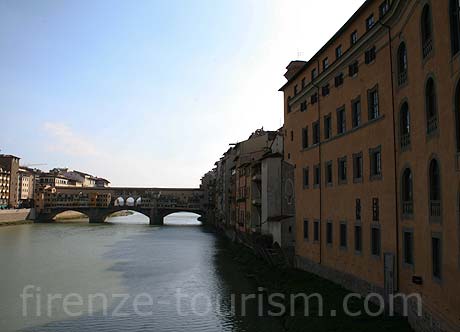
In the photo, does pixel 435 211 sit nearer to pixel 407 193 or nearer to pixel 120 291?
pixel 407 193

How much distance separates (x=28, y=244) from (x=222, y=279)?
112 feet

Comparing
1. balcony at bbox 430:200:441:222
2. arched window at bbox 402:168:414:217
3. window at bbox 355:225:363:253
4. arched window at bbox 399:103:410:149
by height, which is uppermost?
arched window at bbox 399:103:410:149

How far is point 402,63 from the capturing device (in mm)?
17125

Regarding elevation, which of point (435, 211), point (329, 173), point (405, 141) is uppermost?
point (405, 141)

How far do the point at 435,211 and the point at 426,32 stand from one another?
554 cm

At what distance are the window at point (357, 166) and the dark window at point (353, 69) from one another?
3998 millimetres

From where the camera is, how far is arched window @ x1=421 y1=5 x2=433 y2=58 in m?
13.4

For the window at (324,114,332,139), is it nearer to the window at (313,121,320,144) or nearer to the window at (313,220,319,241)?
the window at (313,121,320,144)

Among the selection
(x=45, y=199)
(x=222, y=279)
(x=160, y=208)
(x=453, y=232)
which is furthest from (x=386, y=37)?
(x=45, y=199)

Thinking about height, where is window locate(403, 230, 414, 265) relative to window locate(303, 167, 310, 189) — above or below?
below

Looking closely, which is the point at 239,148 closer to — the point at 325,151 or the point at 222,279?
the point at 222,279

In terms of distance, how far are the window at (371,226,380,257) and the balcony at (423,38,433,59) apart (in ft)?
27.1

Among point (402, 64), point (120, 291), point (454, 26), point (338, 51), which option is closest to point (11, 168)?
point (120, 291)

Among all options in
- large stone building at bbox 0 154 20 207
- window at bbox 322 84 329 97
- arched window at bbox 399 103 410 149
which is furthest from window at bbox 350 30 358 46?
large stone building at bbox 0 154 20 207
